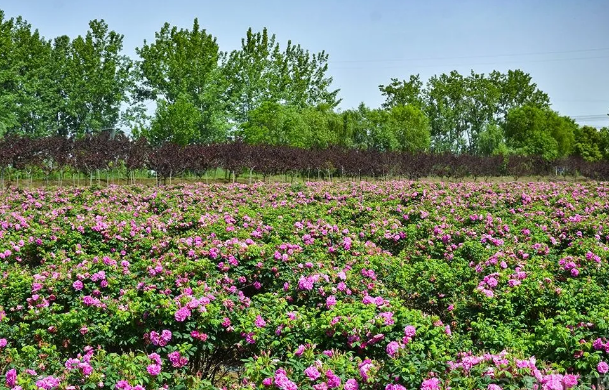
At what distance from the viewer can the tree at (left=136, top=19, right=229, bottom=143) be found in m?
40.7

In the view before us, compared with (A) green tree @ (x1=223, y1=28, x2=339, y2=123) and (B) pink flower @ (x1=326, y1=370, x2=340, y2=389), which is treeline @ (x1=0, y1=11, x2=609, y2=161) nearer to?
(A) green tree @ (x1=223, y1=28, x2=339, y2=123)

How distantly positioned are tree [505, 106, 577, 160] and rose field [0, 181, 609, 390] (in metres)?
47.2

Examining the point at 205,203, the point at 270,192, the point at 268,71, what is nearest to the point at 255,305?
the point at 205,203

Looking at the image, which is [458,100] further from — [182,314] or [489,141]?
[182,314]

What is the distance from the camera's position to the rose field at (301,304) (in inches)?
139

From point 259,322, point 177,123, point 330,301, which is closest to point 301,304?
point 330,301

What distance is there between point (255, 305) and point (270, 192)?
9429 millimetres

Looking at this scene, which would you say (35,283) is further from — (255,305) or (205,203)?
(205,203)

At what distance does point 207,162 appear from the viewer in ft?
86.6

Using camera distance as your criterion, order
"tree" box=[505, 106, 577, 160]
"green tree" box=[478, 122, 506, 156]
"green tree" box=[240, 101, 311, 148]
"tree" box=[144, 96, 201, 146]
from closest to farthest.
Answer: "tree" box=[144, 96, 201, 146] → "green tree" box=[240, 101, 311, 148] → "green tree" box=[478, 122, 506, 156] → "tree" box=[505, 106, 577, 160]

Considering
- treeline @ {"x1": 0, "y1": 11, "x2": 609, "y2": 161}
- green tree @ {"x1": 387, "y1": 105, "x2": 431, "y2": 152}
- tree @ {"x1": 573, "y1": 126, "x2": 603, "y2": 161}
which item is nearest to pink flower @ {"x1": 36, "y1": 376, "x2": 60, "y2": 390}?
treeline @ {"x1": 0, "y1": 11, "x2": 609, "y2": 161}

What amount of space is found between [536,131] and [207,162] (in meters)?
38.8

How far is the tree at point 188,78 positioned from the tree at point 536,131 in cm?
2960

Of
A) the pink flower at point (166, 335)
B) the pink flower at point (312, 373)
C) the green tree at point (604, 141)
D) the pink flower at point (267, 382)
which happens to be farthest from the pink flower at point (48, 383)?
the green tree at point (604, 141)
